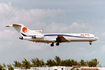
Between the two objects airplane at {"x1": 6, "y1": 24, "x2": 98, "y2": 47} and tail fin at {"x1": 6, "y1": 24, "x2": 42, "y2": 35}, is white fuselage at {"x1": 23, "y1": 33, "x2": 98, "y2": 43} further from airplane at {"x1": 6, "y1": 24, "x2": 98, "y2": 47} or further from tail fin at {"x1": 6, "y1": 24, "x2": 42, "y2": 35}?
tail fin at {"x1": 6, "y1": 24, "x2": 42, "y2": 35}

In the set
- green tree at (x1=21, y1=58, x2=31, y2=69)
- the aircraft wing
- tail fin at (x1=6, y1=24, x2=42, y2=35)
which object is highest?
tail fin at (x1=6, y1=24, x2=42, y2=35)

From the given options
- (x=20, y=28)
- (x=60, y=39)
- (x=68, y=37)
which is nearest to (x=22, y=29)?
(x=20, y=28)

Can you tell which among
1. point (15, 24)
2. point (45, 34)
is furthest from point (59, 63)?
point (15, 24)

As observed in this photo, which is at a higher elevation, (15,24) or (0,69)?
(15,24)

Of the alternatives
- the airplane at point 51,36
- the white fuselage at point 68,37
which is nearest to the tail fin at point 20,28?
the airplane at point 51,36

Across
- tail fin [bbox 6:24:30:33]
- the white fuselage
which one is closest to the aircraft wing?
the white fuselage

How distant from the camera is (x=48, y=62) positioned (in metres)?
85.6

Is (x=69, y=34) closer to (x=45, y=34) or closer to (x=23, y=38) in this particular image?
(x=45, y=34)

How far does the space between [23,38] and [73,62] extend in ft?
82.4

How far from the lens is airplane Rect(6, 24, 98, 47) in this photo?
72.6 m

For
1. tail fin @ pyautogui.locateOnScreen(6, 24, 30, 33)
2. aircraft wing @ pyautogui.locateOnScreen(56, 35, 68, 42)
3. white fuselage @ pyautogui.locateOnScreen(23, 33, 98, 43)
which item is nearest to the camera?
white fuselage @ pyautogui.locateOnScreen(23, 33, 98, 43)

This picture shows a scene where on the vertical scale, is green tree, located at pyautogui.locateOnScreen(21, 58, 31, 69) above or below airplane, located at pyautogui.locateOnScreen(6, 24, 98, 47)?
below

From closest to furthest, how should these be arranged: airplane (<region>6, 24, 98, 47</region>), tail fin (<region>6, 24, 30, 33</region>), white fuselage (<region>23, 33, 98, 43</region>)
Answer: airplane (<region>6, 24, 98, 47</region>)
white fuselage (<region>23, 33, 98, 43</region>)
tail fin (<region>6, 24, 30, 33</region>)

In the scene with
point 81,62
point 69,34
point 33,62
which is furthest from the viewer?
point 81,62
